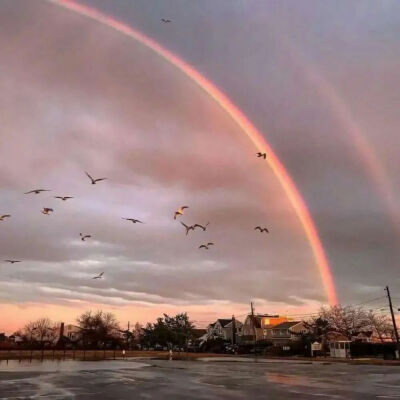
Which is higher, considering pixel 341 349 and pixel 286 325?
pixel 286 325

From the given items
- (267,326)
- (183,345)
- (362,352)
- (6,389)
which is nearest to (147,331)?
(183,345)

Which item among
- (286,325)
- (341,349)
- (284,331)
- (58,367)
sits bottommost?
(58,367)

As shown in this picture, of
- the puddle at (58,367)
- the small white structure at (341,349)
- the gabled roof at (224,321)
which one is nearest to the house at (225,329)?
the gabled roof at (224,321)

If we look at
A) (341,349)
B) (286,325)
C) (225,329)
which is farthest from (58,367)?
(225,329)

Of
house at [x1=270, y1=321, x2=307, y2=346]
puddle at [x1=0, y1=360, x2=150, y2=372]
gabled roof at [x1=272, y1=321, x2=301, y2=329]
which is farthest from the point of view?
gabled roof at [x1=272, y1=321, x2=301, y2=329]

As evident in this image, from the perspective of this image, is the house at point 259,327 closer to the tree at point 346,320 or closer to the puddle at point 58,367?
the tree at point 346,320

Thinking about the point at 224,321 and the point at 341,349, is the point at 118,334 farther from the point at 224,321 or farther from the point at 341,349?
the point at 341,349

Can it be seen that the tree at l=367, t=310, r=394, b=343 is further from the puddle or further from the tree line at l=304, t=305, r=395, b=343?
the puddle

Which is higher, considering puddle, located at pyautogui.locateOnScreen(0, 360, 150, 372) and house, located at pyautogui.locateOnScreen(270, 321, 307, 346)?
house, located at pyautogui.locateOnScreen(270, 321, 307, 346)

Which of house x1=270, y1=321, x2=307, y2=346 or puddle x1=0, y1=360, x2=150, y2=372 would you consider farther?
house x1=270, y1=321, x2=307, y2=346

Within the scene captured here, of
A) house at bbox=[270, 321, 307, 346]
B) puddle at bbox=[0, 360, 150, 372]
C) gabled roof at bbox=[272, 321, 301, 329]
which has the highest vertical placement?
gabled roof at bbox=[272, 321, 301, 329]

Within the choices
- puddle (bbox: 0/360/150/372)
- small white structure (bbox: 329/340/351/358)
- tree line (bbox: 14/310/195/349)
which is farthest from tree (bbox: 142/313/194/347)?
puddle (bbox: 0/360/150/372)

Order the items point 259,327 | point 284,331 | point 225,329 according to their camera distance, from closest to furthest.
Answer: point 284,331 → point 259,327 → point 225,329

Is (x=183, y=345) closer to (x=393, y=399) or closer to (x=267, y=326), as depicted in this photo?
(x=267, y=326)
